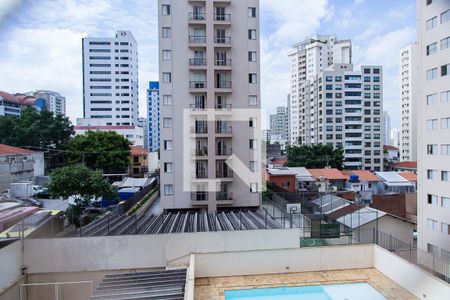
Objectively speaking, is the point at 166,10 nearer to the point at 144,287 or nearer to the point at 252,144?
the point at 252,144

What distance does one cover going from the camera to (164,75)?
23.4 ft

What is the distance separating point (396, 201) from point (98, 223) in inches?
282

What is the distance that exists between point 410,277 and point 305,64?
2909 cm

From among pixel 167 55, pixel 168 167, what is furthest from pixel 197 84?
pixel 168 167

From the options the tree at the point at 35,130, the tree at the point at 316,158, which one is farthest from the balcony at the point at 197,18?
the tree at the point at 316,158

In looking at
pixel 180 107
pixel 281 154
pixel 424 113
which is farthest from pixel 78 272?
pixel 281 154

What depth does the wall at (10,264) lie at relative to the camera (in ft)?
8.47

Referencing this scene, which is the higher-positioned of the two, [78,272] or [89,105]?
[89,105]

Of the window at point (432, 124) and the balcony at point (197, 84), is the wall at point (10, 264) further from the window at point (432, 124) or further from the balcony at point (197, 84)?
the window at point (432, 124)

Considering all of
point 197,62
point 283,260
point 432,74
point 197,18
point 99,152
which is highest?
point 197,18

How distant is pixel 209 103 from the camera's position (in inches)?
279

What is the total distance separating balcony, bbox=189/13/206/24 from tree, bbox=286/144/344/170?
8.58m

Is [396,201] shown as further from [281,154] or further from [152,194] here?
[281,154]

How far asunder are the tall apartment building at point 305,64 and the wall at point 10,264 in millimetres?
20849
